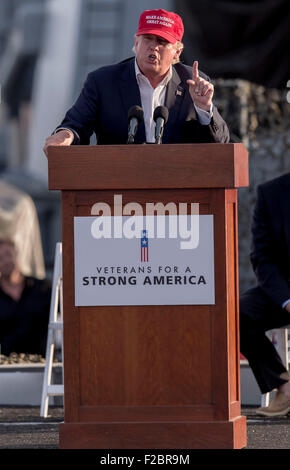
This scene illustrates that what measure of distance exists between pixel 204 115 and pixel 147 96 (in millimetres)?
348

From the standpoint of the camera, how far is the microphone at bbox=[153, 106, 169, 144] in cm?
414

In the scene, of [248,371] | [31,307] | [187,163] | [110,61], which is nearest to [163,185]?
[187,163]

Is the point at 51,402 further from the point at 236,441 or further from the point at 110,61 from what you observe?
the point at 110,61

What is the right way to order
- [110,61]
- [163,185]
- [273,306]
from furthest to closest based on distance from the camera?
[110,61]
[273,306]
[163,185]

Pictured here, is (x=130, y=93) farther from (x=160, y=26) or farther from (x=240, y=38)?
(x=240, y=38)

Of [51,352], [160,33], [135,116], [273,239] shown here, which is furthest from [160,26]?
[51,352]

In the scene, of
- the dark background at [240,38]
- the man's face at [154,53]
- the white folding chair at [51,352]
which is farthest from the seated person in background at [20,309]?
the dark background at [240,38]

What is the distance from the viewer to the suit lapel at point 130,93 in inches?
181

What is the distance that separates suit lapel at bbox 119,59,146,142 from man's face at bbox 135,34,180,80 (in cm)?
11

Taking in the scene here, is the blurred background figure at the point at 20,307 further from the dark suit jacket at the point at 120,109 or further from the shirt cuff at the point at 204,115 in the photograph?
the shirt cuff at the point at 204,115

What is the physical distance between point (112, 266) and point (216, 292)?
399 mm

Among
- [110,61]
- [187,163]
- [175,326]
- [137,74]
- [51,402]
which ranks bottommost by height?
[51,402]

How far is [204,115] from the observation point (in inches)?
174

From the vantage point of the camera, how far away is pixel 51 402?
652 centimetres
